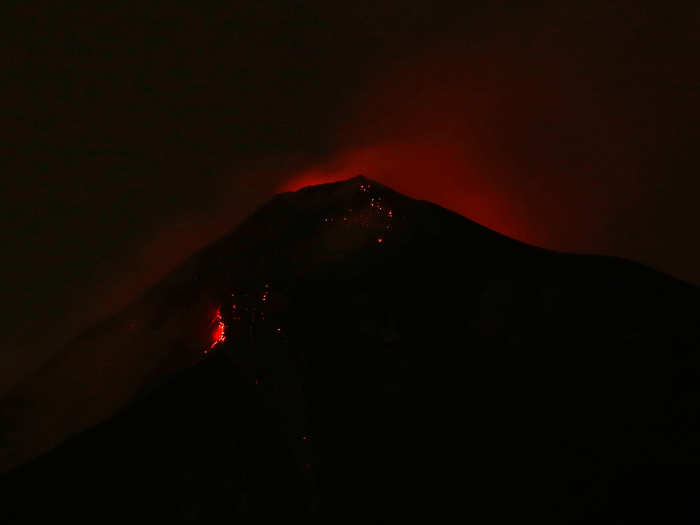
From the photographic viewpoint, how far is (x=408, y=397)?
1.79 meters

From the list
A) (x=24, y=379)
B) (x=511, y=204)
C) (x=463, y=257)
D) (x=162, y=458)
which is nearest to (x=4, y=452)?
(x=24, y=379)

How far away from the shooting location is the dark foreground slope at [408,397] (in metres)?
1.59

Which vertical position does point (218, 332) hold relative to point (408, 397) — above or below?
above

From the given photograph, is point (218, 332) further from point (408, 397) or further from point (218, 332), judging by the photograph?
point (408, 397)

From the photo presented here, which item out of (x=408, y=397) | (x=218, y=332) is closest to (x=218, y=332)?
(x=218, y=332)

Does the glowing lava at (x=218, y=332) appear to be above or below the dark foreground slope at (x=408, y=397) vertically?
above

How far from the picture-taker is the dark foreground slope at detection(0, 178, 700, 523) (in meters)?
1.59

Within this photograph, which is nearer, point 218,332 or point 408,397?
point 408,397

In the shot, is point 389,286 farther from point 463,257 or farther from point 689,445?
point 689,445

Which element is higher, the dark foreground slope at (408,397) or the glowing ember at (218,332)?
the glowing ember at (218,332)

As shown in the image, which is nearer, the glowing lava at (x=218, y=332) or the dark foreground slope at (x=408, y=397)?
the dark foreground slope at (x=408, y=397)

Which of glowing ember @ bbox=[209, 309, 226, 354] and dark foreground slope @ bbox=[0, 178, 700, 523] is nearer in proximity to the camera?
dark foreground slope @ bbox=[0, 178, 700, 523]

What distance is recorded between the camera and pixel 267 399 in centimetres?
183

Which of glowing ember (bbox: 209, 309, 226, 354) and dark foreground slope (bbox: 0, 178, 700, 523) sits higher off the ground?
glowing ember (bbox: 209, 309, 226, 354)
